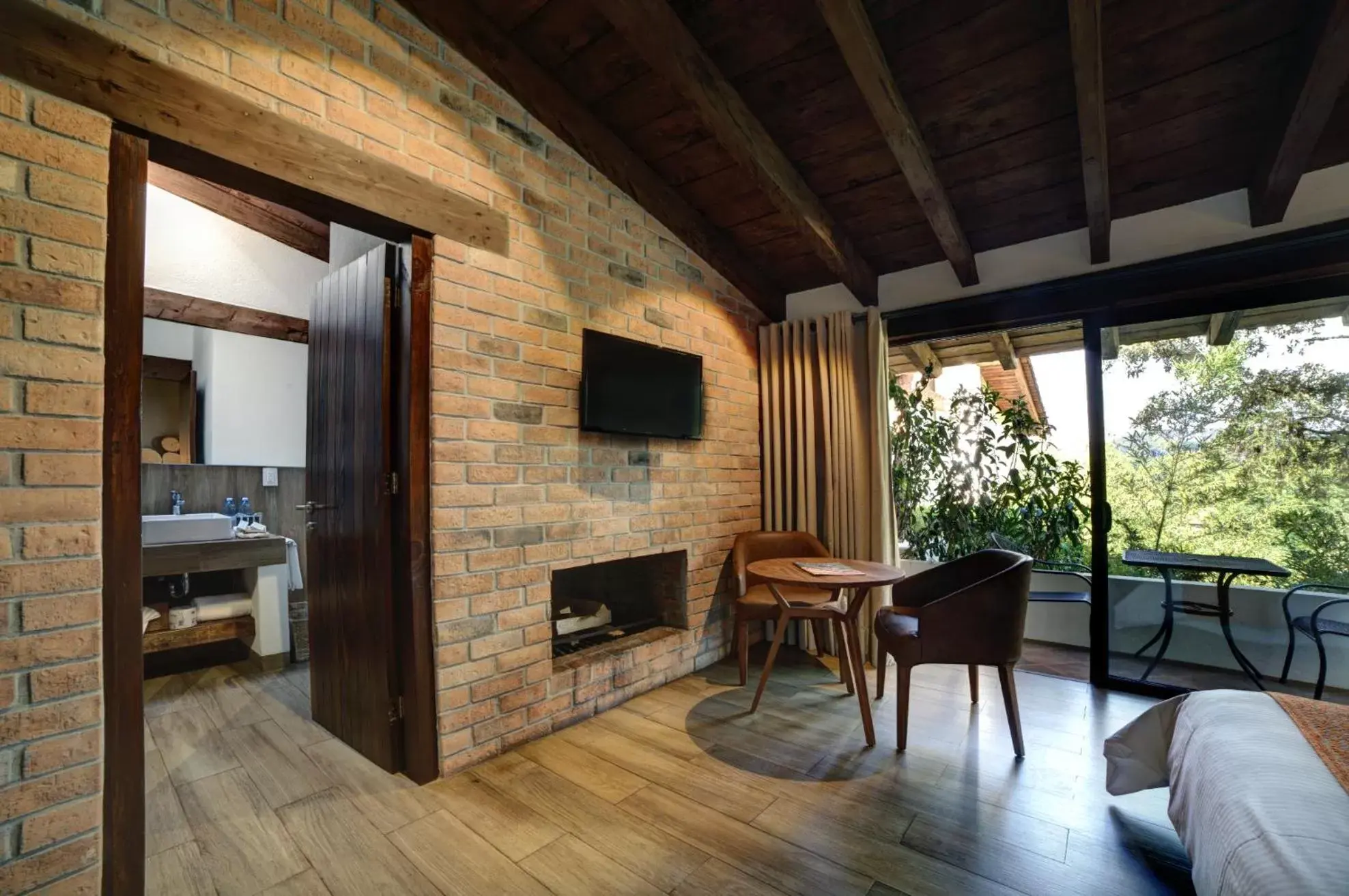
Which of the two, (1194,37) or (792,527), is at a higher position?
(1194,37)

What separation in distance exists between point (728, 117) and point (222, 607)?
151 inches

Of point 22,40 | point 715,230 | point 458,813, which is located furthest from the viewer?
point 715,230

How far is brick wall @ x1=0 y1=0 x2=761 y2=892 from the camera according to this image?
4.17 ft

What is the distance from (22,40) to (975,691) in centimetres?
382

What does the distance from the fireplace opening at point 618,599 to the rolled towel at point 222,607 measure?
189cm

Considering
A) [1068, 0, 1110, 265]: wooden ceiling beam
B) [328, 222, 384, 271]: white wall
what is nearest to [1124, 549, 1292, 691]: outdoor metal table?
[1068, 0, 1110, 265]: wooden ceiling beam

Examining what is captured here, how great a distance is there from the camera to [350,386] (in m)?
2.34

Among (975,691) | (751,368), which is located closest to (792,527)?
(751,368)

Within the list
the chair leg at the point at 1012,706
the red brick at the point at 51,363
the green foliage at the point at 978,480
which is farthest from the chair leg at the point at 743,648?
the red brick at the point at 51,363

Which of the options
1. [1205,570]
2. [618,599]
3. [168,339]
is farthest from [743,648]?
[168,339]

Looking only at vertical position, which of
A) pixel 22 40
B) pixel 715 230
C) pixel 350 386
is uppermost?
pixel 715 230

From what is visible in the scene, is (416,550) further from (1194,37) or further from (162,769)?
(1194,37)

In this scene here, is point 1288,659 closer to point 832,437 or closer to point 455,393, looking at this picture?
point 832,437

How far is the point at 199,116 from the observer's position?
156 cm
